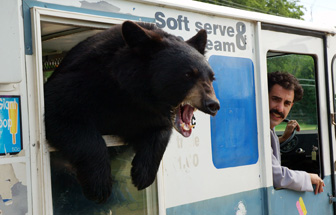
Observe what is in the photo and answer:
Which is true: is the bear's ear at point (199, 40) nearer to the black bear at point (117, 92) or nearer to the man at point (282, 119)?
the black bear at point (117, 92)

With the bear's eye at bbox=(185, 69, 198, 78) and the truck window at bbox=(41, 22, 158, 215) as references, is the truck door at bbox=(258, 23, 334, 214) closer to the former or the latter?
the truck window at bbox=(41, 22, 158, 215)

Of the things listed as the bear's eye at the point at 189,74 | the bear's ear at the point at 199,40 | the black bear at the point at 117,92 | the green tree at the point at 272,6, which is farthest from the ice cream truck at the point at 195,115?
the green tree at the point at 272,6

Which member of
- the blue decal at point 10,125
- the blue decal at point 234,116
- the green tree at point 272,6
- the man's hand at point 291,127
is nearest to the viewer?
the blue decal at point 10,125

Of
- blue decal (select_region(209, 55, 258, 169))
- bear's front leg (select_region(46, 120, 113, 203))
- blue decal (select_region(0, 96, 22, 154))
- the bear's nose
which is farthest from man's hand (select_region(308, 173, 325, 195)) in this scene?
blue decal (select_region(0, 96, 22, 154))

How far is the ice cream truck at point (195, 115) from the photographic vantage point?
234 centimetres

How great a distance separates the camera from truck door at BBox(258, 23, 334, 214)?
12.8ft

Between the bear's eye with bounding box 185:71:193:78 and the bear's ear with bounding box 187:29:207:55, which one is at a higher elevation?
the bear's ear with bounding box 187:29:207:55

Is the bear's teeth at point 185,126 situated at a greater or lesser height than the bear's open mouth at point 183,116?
lesser

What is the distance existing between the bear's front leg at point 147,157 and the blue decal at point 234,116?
719 mm

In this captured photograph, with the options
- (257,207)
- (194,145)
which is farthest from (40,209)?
(257,207)

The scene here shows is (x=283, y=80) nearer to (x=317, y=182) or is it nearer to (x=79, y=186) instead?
(x=317, y=182)

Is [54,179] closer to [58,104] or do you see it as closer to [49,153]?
[49,153]

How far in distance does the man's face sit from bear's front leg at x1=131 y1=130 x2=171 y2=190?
1.67m

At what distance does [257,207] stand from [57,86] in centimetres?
190
